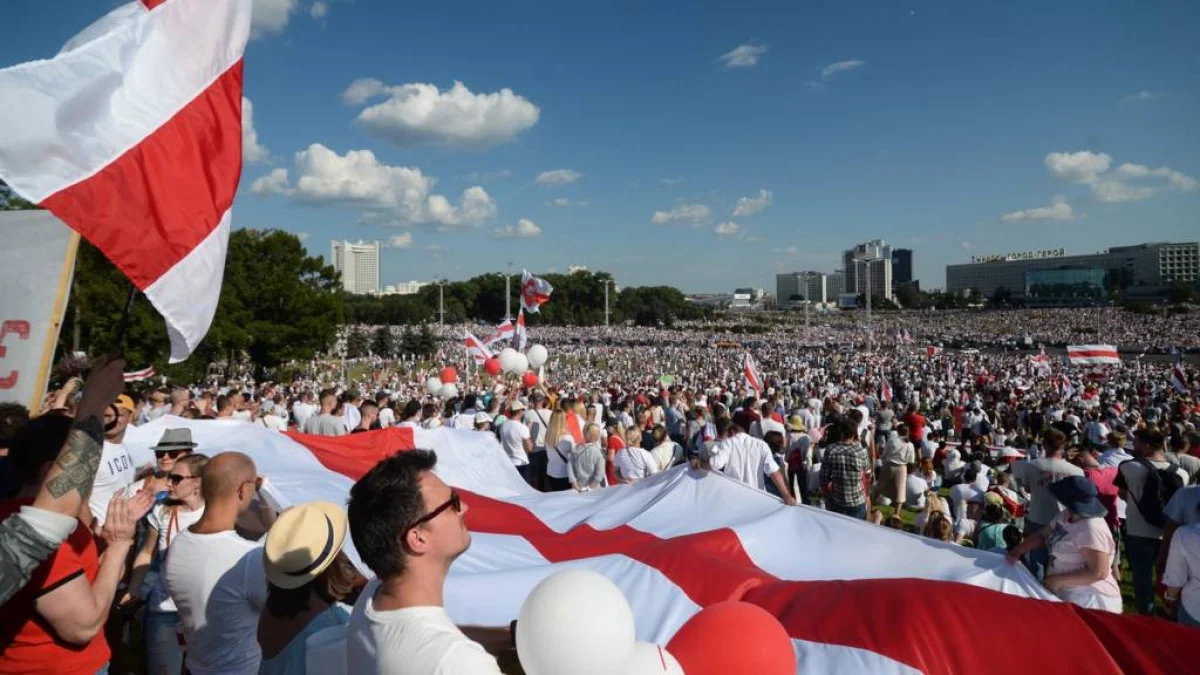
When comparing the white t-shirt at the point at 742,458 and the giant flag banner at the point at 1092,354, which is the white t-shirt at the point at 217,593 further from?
the giant flag banner at the point at 1092,354

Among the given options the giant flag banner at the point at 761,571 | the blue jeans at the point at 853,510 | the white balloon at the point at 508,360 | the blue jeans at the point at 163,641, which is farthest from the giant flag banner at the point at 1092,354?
the blue jeans at the point at 163,641

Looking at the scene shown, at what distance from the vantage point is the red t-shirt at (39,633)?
6.95 ft

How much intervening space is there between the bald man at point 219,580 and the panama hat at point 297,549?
1.63 feet

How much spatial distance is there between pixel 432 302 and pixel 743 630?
120122 mm

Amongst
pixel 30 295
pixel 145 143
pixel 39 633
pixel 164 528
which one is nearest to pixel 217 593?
pixel 39 633

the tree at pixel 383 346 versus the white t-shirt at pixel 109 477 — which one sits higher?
the white t-shirt at pixel 109 477

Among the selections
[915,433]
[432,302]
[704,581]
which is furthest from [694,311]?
[704,581]

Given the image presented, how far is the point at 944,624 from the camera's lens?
2.76 m

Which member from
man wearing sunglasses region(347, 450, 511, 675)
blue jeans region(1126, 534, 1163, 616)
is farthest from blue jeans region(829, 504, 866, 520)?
man wearing sunglasses region(347, 450, 511, 675)

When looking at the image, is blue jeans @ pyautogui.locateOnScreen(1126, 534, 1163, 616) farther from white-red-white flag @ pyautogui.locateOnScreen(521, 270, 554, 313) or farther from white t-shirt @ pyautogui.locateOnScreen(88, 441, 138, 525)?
white-red-white flag @ pyautogui.locateOnScreen(521, 270, 554, 313)

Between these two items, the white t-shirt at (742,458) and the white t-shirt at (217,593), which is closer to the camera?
the white t-shirt at (217,593)

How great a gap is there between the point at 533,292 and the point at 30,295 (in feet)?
53.4

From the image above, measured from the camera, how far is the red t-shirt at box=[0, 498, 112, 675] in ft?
6.95

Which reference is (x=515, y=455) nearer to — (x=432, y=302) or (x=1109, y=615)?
(x=1109, y=615)
